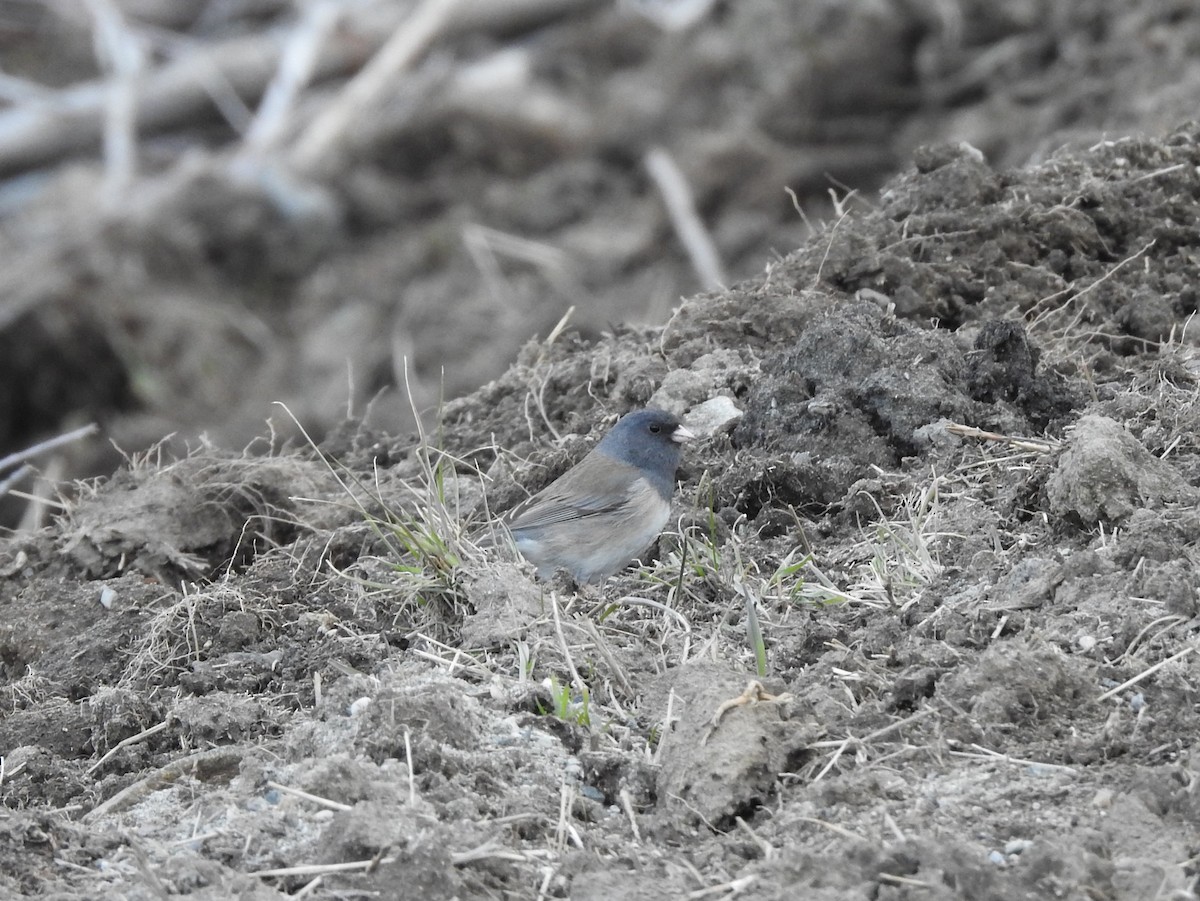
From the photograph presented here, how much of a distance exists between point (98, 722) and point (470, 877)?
123cm

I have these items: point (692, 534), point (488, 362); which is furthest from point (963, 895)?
point (488, 362)

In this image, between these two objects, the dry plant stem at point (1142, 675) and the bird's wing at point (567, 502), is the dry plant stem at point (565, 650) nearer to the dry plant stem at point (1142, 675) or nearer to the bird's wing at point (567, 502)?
the bird's wing at point (567, 502)

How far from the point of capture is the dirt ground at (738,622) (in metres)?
2.77

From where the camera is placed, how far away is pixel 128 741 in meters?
3.44

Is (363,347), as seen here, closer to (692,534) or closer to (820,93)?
(820,93)

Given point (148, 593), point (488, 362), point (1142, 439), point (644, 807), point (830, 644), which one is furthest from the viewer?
point (488, 362)

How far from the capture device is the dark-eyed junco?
13.9 ft

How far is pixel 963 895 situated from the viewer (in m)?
2.46

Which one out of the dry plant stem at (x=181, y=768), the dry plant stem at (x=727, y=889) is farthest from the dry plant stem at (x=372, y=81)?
the dry plant stem at (x=727, y=889)

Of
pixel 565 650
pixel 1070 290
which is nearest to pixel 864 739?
pixel 565 650

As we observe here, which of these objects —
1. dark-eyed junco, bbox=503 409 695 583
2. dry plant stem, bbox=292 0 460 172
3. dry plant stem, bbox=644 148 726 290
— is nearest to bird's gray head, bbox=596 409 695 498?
dark-eyed junco, bbox=503 409 695 583

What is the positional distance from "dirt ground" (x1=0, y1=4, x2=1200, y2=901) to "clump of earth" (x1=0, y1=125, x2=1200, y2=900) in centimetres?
1

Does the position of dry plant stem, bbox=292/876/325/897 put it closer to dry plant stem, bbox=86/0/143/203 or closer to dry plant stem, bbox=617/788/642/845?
dry plant stem, bbox=617/788/642/845

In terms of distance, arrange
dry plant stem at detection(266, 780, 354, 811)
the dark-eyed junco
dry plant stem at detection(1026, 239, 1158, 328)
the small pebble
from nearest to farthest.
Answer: dry plant stem at detection(266, 780, 354, 811), the dark-eyed junco, the small pebble, dry plant stem at detection(1026, 239, 1158, 328)
